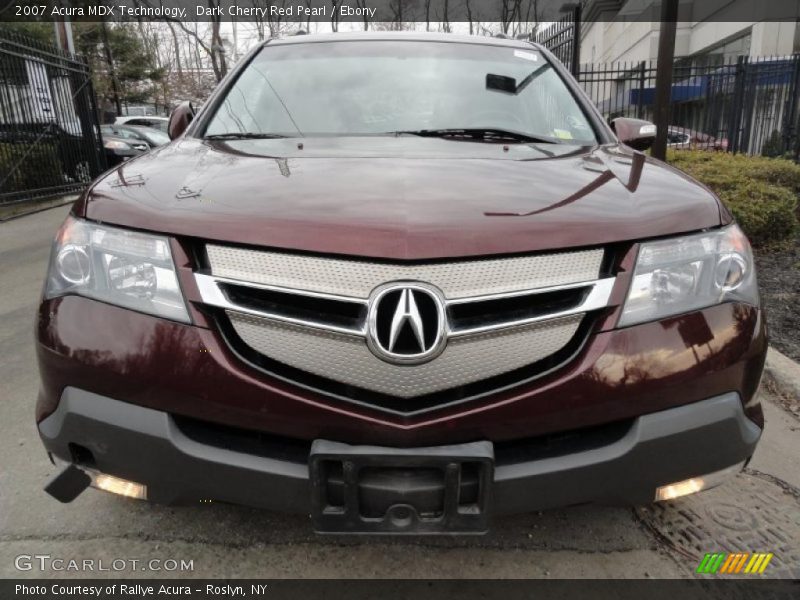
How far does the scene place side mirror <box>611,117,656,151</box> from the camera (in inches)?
105

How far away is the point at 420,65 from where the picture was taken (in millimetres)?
2725

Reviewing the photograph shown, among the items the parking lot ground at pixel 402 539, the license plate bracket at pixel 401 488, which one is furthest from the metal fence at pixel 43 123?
the license plate bracket at pixel 401 488

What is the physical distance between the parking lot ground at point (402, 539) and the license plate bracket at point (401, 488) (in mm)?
193

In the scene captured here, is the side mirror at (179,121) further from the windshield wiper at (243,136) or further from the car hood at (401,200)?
the car hood at (401,200)

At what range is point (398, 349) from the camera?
1360 millimetres

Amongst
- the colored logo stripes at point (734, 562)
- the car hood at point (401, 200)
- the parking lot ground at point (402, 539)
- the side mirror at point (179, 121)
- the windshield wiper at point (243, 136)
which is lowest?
the colored logo stripes at point (734, 562)

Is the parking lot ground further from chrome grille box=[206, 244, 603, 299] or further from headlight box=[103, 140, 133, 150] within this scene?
headlight box=[103, 140, 133, 150]

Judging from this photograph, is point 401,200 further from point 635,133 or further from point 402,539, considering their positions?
point 635,133

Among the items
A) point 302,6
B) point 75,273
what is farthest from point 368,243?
point 302,6

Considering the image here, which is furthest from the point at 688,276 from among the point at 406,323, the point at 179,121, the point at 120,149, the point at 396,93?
the point at 120,149

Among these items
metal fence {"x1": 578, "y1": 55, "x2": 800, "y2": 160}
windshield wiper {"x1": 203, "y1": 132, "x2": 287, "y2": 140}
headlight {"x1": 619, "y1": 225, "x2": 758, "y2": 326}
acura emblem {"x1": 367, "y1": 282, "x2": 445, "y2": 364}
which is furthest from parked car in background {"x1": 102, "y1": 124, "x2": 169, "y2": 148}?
headlight {"x1": 619, "y1": 225, "x2": 758, "y2": 326}

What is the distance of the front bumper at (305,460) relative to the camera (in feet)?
4.67

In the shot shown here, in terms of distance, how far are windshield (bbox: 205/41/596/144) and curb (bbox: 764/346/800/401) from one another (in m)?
1.75
